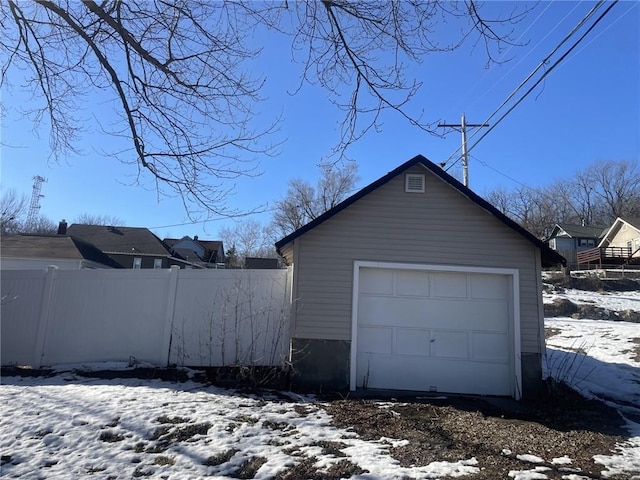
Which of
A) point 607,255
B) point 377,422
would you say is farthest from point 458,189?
point 607,255

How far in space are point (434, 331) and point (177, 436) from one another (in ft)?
16.4

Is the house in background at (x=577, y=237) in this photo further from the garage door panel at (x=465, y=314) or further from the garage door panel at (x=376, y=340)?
the garage door panel at (x=376, y=340)

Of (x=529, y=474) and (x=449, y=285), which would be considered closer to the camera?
A: (x=529, y=474)

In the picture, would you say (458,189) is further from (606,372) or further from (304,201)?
(304,201)

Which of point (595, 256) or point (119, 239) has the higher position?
point (595, 256)

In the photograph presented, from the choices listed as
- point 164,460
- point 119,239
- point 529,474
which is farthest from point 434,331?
point 119,239

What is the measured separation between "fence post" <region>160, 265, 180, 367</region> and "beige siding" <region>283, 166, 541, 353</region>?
2561 millimetres

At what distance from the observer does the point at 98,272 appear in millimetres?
9219

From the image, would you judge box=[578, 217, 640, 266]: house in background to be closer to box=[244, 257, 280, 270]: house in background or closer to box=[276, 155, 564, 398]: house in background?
box=[244, 257, 280, 270]: house in background

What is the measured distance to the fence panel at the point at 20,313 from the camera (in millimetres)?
9406

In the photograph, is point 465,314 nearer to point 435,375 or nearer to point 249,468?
point 435,375

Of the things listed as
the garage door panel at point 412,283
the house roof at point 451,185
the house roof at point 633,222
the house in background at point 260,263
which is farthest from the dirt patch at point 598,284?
the garage door panel at point 412,283

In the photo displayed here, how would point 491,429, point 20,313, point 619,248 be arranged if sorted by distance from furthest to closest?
point 619,248, point 20,313, point 491,429

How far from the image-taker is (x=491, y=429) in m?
5.98
